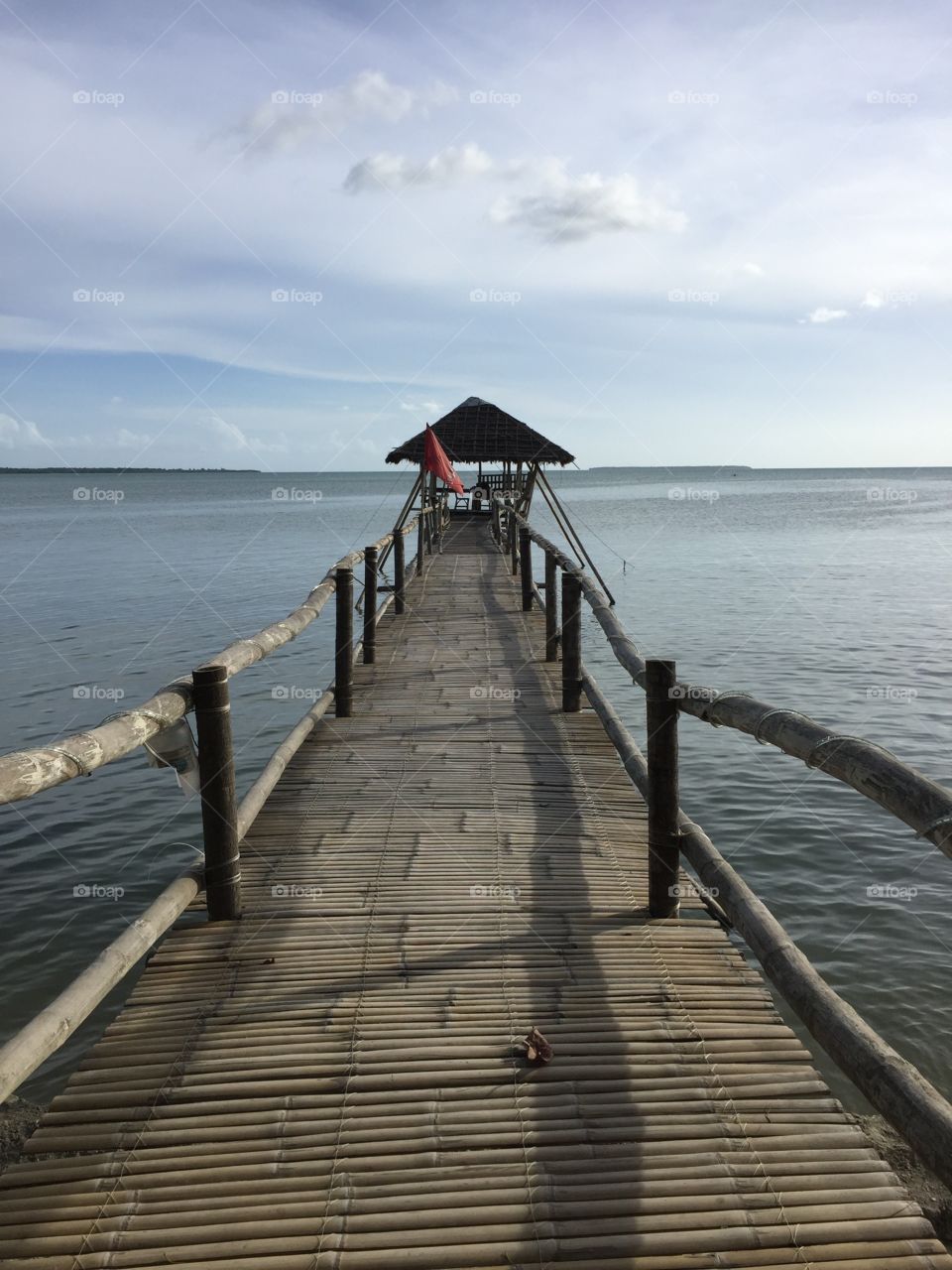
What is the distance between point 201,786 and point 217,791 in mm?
80

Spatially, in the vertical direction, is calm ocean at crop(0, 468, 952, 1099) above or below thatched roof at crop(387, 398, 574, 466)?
below

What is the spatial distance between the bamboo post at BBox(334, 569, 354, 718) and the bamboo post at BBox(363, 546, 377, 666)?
1109 mm

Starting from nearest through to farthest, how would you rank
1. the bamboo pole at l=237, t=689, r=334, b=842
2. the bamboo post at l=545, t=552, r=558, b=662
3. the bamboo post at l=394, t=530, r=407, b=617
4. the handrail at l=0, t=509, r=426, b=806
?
1. the handrail at l=0, t=509, r=426, b=806
2. the bamboo pole at l=237, t=689, r=334, b=842
3. the bamboo post at l=545, t=552, r=558, b=662
4. the bamboo post at l=394, t=530, r=407, b=617

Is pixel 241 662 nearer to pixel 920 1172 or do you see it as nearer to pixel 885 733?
pixel 920 1172

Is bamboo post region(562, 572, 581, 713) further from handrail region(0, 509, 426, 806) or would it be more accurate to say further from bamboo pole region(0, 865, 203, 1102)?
bamboo pole region(0, 865, 203, 1102)

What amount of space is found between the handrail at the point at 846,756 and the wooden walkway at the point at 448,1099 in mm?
1016

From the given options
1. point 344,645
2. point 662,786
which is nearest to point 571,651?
point 344,645

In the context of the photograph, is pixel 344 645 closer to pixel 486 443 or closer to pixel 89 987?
pixel 89 987

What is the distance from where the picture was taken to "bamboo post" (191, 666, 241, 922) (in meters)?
3.43

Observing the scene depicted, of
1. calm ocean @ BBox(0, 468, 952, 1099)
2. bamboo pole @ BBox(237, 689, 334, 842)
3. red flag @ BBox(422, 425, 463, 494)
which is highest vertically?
red flag @ BBox(422, 425, 463, 494)

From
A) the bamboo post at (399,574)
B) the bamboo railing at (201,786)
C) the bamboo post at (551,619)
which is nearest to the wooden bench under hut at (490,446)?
the bamboo post at (399,574)

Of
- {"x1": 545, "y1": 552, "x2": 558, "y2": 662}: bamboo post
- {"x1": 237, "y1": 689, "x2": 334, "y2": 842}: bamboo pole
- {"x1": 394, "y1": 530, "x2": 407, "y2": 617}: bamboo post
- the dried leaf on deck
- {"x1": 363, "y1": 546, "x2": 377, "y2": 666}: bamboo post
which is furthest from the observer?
{"x1": 394, "y1": 530, "x2": 407, "y2": 617}: bamboo post

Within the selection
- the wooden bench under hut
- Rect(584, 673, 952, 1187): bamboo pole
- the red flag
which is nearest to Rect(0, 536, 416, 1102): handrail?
Rect(584, 673, 952, 1187): bamboo pole

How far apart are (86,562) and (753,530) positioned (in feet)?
112
